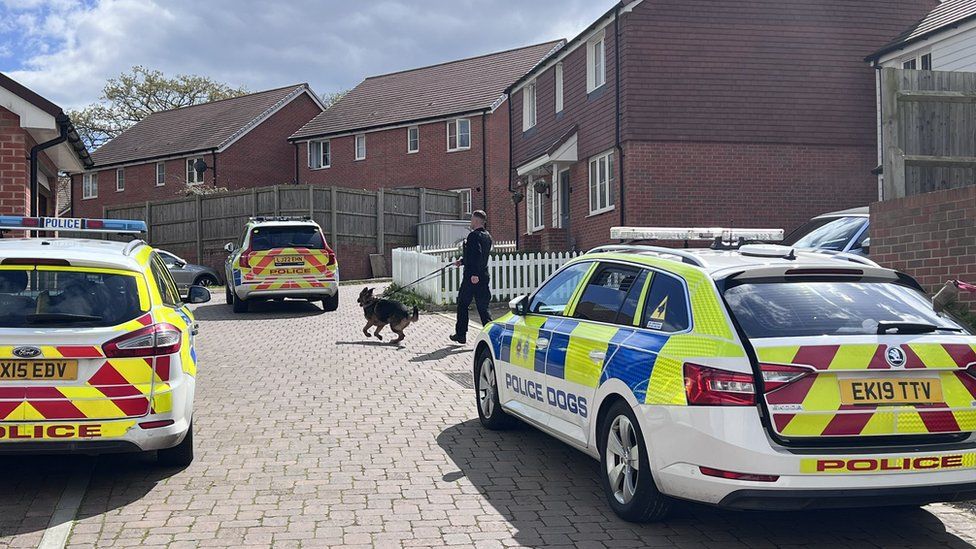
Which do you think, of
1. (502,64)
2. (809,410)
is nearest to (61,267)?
(809,410)

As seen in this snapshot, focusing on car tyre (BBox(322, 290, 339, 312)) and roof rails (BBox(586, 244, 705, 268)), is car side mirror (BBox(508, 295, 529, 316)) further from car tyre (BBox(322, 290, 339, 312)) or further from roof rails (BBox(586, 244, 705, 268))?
car tyre (BBox(322, 290, 339, 312))

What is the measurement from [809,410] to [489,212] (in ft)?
111

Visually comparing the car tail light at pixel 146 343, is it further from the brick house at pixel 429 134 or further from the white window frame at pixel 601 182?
the brick house at pixel 429 134

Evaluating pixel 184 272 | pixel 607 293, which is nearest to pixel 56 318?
pixel 607 293

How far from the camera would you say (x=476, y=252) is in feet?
44.1

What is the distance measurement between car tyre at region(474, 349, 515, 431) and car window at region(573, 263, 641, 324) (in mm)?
1486

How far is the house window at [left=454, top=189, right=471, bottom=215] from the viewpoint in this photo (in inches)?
1492

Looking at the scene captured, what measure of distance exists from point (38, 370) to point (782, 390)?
4193mm

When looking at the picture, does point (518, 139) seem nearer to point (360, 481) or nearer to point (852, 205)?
point (852, 205)

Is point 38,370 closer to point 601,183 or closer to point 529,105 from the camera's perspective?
point 601,183

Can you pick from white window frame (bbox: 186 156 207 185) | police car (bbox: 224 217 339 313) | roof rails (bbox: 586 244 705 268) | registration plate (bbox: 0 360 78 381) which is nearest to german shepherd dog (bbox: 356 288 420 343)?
police car (bbox: 224 217 339 313)

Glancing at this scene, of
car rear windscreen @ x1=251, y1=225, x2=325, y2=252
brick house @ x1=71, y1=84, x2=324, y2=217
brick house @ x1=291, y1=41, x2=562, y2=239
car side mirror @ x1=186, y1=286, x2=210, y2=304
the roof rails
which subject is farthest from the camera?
brick house @ x1=71, y1=84, x2=324, y2=217

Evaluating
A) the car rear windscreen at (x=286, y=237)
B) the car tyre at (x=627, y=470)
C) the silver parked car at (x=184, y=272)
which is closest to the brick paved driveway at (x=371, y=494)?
the car tyre at (x=627, y=470)

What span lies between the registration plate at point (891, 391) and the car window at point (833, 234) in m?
7.05
